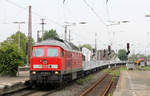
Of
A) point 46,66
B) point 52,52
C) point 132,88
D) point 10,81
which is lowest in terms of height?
point 132,88

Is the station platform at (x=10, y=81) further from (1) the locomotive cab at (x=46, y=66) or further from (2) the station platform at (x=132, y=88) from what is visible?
(2) the station platform at (x=132, y=88)

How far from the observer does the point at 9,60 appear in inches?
957

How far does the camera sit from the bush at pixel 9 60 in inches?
953

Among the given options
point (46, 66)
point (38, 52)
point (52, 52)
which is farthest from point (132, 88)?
point (38, 52)

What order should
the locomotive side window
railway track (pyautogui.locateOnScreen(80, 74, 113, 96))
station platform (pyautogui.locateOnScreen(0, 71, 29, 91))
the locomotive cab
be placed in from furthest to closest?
the locomotive side window < the locomotive cab < railway track (pyautogui.locateOnScreen(80, 74, 113, 96)) < station platform (pyautogui.locateOnScreen(0, 71, 29, 91))

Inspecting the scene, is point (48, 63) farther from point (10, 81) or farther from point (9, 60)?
point (9, 60)

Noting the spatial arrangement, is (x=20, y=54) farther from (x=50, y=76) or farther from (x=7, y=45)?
(x=50, y=76)

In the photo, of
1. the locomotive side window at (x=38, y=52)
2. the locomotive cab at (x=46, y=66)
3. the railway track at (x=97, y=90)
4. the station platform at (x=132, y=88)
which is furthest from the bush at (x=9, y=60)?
the station platform at (x=132, y=88)

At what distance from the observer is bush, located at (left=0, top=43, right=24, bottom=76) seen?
2421 centimetres

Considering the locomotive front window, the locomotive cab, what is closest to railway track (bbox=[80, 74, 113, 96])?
the locomotive cab

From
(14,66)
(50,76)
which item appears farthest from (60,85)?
(14,66)

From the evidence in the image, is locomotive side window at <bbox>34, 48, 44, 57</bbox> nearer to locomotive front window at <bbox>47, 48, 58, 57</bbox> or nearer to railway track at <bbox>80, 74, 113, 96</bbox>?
locomotive front window at <bbox>47, 48, 58, 57</bbox>

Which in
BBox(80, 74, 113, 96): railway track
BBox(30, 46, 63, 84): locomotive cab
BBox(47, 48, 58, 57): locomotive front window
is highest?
BBox(47, 48, 58, 57): locomotive front window

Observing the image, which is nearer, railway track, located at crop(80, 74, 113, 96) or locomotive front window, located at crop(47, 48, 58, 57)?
railway track, located at crop(80, 74, 113, 96)
